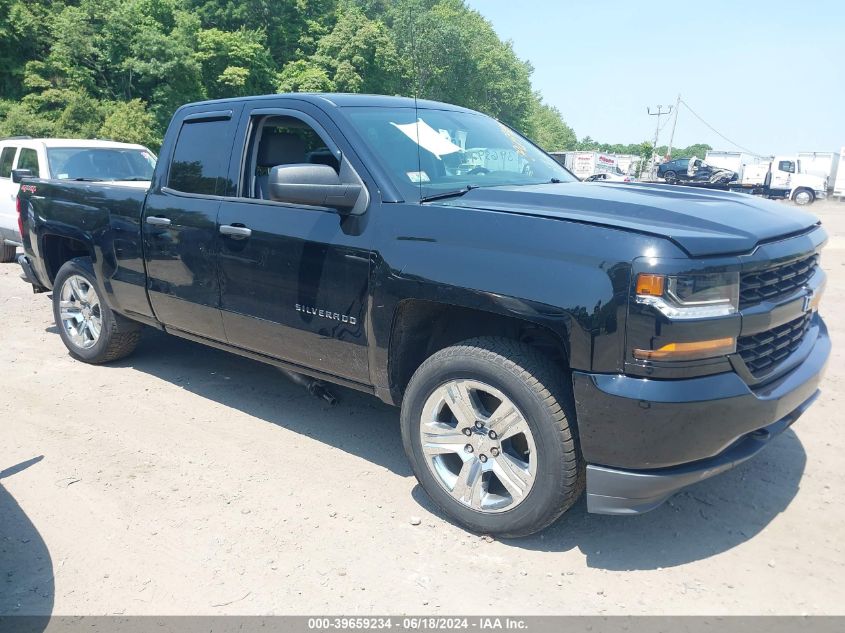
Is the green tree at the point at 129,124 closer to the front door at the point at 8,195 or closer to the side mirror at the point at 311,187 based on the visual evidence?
the front door at the point at 8,195

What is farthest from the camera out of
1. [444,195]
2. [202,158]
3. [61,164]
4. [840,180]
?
[840,180]

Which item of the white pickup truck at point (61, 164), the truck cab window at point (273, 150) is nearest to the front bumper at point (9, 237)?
the white pickup truck at point (61, 164)

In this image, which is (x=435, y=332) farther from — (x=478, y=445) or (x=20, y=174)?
(x=20, y=174)

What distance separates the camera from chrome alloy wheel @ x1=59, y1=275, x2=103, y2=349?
212 inches

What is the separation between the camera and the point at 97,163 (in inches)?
383

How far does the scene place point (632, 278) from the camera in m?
2.49

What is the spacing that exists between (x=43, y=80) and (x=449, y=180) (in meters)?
26.5

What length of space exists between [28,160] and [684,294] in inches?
396

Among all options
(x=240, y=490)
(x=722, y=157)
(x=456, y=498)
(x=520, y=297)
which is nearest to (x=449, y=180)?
(x=520, y=297)

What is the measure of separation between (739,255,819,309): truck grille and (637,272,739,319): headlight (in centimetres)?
15

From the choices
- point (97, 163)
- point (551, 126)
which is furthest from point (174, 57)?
point (551, 126)

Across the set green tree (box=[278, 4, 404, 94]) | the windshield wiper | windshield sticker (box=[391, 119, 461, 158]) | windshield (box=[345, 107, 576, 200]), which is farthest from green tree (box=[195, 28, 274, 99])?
the windshield wiper

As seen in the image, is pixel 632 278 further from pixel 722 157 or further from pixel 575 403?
pixel 722 157

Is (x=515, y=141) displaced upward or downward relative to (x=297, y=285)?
upward
